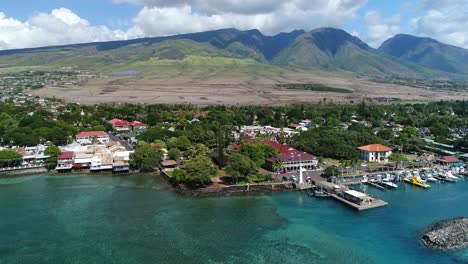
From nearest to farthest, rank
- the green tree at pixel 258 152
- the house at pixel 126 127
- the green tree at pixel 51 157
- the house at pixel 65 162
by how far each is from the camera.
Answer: the green tree at pixel 258 152 → the house at pixel 65 162 → the green tree at pixel 51 157 → the house at pixel 126 127

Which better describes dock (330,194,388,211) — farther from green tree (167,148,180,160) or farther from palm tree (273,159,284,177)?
green tree (167,148,180,160)

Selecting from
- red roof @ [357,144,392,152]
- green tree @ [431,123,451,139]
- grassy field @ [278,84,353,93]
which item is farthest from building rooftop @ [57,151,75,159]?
grassy field @ [278,84,353,93]

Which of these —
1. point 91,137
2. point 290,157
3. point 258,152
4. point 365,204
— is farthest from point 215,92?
point 365,204

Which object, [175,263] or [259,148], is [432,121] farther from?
[175,263]

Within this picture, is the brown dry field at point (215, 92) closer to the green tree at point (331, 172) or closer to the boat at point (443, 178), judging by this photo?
the green tree at point (331, 172)

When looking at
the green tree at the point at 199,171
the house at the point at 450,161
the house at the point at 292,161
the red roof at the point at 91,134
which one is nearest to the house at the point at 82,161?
the red roof at the point at 91,134

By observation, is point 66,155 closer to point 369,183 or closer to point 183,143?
point 183,143

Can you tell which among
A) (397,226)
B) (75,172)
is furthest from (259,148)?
(75,172)
